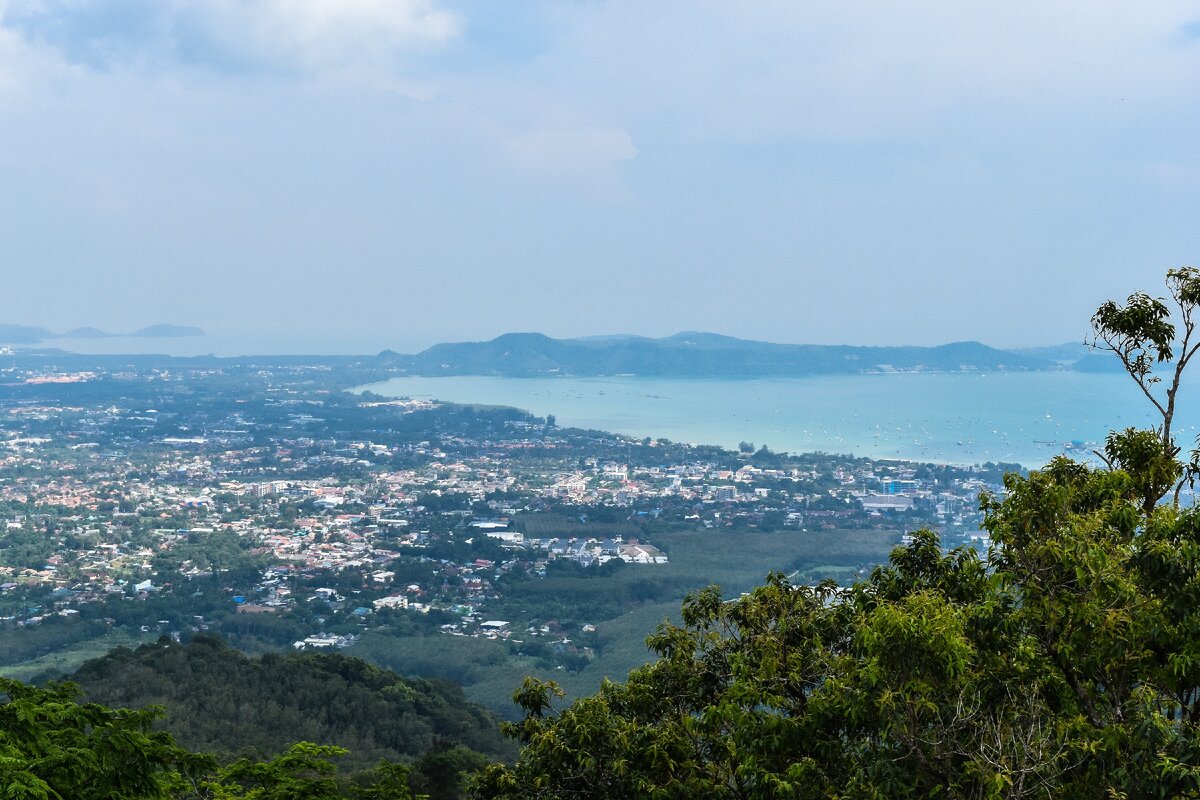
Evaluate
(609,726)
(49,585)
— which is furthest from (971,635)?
(49,585)

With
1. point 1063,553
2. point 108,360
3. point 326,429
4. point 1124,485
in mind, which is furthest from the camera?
point 108,360

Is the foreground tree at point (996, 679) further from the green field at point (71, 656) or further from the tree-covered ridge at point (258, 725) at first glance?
the green field at point (71, 656)

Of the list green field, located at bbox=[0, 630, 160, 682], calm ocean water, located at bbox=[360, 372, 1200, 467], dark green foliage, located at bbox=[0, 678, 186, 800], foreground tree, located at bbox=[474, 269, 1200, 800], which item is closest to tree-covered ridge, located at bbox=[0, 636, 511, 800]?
dark green foliage, located at bbox=[0, 678, 186, 800]

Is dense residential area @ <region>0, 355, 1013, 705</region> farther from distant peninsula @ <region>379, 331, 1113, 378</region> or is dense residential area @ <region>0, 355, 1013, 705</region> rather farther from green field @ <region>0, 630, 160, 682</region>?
distant peninsula @ <region>379, 331, 1113, 378</region>

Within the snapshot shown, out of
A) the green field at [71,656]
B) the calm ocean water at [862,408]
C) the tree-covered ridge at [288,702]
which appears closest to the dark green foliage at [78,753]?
the tree-covered ridge at [288,702]

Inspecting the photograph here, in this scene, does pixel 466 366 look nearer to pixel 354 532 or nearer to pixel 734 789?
pixel 354 532

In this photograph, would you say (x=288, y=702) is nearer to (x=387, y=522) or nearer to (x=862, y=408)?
(x=387, y=522)
